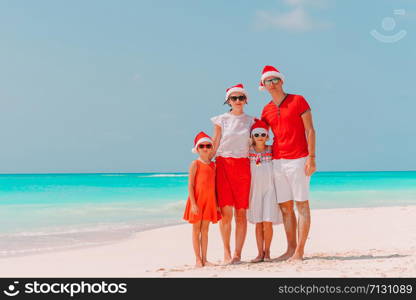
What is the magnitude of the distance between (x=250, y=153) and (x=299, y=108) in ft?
2.33

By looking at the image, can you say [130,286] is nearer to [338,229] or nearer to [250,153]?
[250,153]

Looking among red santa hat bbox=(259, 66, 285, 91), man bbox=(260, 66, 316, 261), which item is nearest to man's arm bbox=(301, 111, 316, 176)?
man bbox=(260, 66, 316, 261)

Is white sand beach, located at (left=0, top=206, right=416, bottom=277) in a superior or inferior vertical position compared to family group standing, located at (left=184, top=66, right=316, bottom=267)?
inferior

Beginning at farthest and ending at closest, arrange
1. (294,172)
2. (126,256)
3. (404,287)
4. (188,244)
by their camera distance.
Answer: (188,244), (126,256), (294,172), (404,287)

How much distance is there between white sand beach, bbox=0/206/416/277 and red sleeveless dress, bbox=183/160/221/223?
21.2 inches

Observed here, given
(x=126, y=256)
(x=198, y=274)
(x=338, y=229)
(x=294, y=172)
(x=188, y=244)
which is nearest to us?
(x=198, y=274)

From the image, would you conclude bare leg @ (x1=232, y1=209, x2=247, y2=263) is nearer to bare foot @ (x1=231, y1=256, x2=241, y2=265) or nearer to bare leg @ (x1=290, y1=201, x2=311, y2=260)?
bare foot @ (x1=231, y1=256, x2=241, y2=265)

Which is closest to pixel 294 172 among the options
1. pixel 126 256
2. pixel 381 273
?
pixel 381 273

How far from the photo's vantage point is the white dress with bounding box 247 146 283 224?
17.5 feet

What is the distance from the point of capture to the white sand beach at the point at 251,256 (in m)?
4.73

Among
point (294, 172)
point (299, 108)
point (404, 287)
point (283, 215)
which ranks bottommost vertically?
point (404, 287)

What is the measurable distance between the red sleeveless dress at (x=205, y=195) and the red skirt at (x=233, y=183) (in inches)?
3.6

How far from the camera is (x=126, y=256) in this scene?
6766mm

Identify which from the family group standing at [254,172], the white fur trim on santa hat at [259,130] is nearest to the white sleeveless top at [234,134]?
the family group standing at [254,172]
